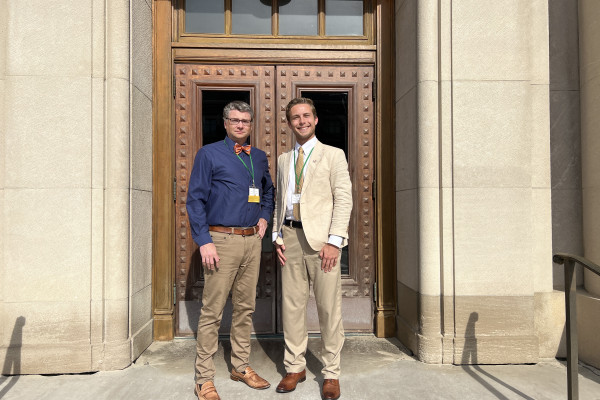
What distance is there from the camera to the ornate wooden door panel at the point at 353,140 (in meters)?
4.11

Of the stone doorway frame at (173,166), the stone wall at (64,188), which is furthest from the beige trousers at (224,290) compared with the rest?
the stone doorway frame at (173,166)

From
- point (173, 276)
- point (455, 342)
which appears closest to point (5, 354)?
point (173, 276)

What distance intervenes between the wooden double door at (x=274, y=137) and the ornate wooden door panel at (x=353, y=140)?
0.4 inches

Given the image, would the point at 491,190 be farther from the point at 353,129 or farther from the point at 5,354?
the point at 5,354

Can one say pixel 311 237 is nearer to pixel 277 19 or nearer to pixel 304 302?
pixel 304 302

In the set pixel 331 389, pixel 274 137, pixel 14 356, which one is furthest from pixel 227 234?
pixel 14 356

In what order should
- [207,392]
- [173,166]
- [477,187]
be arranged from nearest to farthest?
[207,392] < [477,187] < [173,166]

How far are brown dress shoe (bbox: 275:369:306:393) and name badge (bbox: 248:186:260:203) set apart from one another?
1317 millimetres

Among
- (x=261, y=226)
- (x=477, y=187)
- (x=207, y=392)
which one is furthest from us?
(x=477, y=187)

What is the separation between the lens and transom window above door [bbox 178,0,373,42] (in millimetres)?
4102

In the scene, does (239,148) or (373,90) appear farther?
(373,90)

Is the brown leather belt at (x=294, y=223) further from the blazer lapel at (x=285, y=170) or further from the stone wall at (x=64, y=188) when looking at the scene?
the stone wall at (x=64, y=188)

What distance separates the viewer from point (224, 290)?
9.62ft

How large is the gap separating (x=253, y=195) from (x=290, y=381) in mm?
1395
